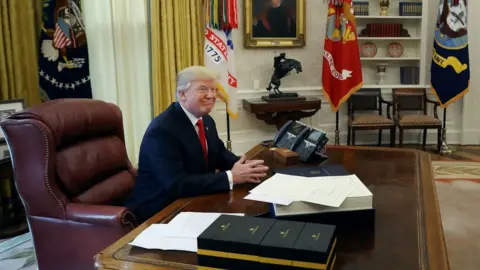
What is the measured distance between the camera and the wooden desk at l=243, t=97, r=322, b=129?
4844mm

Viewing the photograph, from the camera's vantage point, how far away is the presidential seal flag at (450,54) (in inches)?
195

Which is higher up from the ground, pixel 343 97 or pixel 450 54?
pixel 450 54

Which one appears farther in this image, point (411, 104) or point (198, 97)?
point (411, 104)

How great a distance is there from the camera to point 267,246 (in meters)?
0.89

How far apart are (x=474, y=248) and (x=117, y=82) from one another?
117 inches

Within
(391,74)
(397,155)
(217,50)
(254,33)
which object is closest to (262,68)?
(254,33)

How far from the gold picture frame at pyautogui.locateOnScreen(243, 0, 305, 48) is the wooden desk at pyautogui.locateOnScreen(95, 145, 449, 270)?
338 cm

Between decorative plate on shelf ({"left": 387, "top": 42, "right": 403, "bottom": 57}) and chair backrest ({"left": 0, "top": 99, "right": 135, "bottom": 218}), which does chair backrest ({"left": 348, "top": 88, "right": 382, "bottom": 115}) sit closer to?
decorative plate on shelf ({"left": 387, "top": 42, "right": 403, "bottom": 57})

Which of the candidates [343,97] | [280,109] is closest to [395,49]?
[343,97]

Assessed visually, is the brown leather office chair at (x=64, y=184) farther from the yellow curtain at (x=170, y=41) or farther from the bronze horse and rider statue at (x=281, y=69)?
the bronze horse and rider statue at (x=281, y=69)

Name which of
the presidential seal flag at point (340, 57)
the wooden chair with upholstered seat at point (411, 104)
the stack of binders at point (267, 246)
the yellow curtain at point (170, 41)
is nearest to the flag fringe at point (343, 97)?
the presidential seal flag at point (340, 57)

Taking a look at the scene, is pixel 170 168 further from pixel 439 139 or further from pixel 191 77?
pixel 439 139

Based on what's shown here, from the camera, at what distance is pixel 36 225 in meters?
1.80

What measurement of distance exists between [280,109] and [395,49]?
1.81 m
